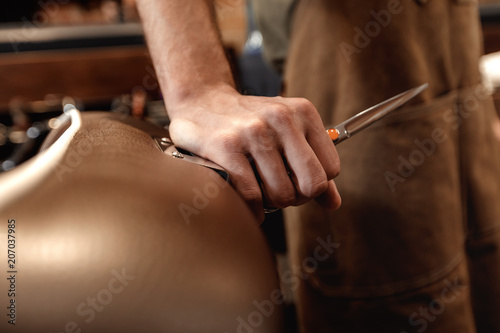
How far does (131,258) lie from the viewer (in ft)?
0.61

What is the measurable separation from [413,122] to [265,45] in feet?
1.15

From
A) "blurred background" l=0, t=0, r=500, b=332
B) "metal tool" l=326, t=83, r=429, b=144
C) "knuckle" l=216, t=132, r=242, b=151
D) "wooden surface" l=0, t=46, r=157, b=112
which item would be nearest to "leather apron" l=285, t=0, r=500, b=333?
"metal tool" l=326, t=83, r=429, b=144

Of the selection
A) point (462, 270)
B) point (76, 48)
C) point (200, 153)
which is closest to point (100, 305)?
point (200, 153)

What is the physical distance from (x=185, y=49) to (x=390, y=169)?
372mm

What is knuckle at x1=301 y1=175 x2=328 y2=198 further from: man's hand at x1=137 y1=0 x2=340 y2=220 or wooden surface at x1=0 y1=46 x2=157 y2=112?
wooden surface at x1=0 y1=46 x2=157 y2=112

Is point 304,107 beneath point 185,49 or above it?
beneath

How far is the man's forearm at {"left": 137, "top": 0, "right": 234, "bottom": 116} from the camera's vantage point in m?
0.36

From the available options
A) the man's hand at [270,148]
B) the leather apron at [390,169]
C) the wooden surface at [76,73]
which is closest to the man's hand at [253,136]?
the man's hand at [270,148]

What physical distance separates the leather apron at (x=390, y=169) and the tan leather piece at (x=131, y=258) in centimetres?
40

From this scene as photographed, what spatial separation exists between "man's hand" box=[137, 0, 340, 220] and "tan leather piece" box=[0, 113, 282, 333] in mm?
65

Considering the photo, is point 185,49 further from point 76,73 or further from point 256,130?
point 76,73

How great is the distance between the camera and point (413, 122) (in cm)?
58

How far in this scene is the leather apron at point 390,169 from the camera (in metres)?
0.58

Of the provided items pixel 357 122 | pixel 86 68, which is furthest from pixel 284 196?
pixel 86 68
